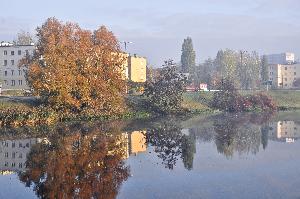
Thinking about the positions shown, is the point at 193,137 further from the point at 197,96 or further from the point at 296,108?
the point at 296,108

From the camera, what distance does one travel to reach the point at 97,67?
2034 inches

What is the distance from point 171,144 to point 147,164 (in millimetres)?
7215

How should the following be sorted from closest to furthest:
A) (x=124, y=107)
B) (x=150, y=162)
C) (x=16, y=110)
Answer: (x=150, y=162) < (x=16, y=110) < (x=124, y=107)

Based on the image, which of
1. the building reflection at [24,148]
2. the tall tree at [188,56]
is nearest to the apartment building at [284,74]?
the tall tree at [188,56]

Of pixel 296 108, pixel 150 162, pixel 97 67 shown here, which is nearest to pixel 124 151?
pixel 150 162

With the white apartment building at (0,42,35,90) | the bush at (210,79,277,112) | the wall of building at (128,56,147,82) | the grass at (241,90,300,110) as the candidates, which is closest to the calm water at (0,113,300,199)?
the bush at (210,79,277,112)

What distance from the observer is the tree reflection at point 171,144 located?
2383 cm

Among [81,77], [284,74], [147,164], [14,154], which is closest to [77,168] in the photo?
[147,164]

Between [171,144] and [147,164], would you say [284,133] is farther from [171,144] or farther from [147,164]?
[147,164]

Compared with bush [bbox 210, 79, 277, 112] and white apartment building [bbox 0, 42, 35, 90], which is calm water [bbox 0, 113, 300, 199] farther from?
white apartment building [bbox 0, 42, 35, 90]

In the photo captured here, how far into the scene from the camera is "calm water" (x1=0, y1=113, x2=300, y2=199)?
16.5 m

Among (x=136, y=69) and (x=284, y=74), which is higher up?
(x=284, y=74)

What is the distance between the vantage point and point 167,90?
195 ft

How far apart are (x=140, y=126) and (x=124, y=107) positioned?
13664 mm
